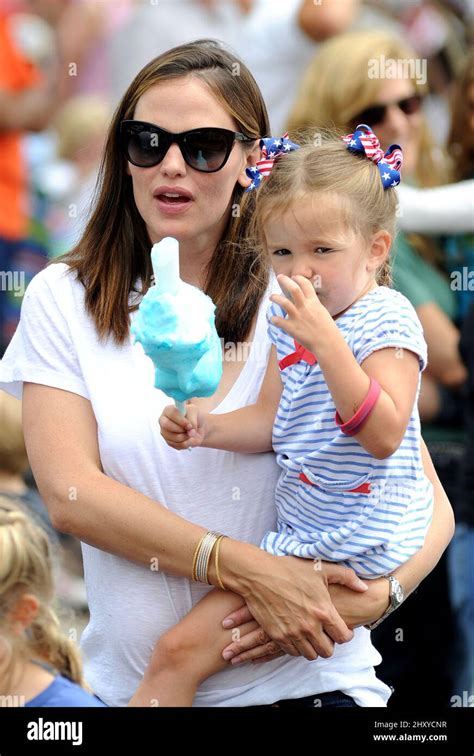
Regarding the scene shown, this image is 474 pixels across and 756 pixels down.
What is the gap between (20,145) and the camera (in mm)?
5777

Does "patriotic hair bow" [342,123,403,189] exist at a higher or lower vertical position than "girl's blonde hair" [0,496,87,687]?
higher

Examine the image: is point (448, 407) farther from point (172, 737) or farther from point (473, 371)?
point (172, 737)

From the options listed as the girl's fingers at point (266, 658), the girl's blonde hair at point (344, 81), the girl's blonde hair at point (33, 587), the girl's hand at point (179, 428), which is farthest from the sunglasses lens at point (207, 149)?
the girl's blonde hair at point (344, 81)

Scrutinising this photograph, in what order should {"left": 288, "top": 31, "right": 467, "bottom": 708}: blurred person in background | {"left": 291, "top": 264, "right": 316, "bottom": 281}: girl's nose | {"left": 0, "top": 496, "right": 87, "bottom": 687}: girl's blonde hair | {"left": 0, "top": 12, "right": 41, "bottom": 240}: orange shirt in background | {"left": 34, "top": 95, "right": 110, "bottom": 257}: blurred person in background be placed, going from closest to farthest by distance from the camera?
1. {"left": 291, "top": 264, "right": 316, "bottom": 281}: girl's nose
2. {"left": 0, "top": 496, "right": 87, "bottom": 687}: girl's blonde hair
3. {"left": 288, "top": 31, "right": 467, "bottom": 708}: blurred person in background
4. {"left": 0, "top": 12, "right": 41, "bottom": 240}: orange shirt in background
5. {"left": 34, "top": 95, "right": 110, "bottom": 257}: blurred person in background

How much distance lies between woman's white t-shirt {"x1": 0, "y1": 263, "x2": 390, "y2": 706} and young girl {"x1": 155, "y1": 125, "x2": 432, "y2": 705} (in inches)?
2.2

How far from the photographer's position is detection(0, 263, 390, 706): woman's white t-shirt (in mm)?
2713

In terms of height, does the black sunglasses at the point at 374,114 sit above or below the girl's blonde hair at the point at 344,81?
below

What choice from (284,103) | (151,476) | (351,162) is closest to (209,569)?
(151,476)

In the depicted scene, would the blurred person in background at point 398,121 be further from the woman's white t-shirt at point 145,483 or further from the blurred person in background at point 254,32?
the woman's white t-shirt at point 145,483

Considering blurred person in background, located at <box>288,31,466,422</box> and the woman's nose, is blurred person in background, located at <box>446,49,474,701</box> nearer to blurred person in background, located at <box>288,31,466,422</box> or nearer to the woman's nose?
blurred person in background, located at <box>288,31,466,422</box>

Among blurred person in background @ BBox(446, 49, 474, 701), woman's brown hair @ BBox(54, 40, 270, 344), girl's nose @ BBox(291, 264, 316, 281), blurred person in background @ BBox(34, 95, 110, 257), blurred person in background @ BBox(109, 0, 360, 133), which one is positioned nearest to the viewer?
girl's nose @ BBox(291, 264, 316, 281)

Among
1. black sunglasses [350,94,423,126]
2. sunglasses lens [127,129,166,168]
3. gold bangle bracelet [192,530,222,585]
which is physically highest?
black sunglasses [350,94,423,126]

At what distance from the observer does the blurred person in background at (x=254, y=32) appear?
212 inches

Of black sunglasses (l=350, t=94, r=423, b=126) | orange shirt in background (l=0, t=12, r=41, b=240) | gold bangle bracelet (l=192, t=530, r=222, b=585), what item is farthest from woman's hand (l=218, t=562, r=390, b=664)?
orange shirt in background (l=0, t=12, r=41, b=240)
